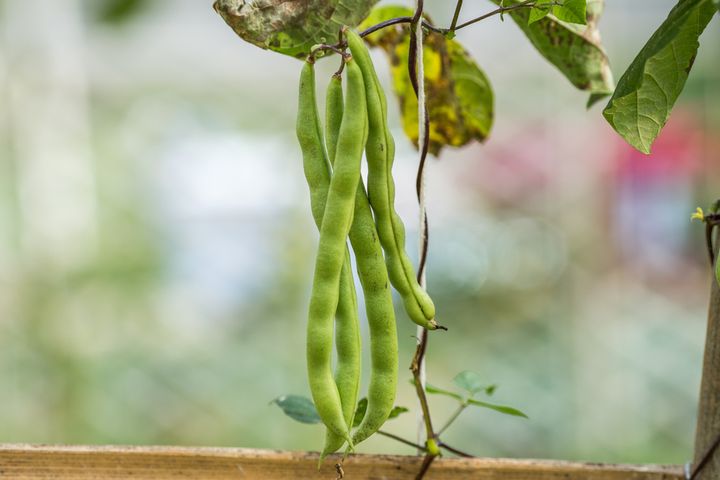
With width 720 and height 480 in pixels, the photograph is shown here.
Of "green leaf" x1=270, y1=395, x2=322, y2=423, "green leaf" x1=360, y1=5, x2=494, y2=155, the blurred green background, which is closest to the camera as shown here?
"green leaf" x1=270, y1=395, x2=322, y2=423

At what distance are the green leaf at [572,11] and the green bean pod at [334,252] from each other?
0.15m

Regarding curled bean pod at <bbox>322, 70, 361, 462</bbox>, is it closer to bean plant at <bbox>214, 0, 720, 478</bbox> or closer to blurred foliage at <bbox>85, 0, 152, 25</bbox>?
bean plant at <bbox>214, 0, 720, 478</bbox>

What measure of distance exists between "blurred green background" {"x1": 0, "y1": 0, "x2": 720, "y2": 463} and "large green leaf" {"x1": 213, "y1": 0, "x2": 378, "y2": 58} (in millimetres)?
1650

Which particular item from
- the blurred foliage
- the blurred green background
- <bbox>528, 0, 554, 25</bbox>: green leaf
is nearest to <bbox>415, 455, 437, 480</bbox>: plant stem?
<bbox>528, 0, 554, 25</bbox>: green leaf

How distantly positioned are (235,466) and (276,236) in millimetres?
1738

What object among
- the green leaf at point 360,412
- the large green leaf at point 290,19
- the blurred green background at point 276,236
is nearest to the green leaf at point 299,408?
the green leaf at point 360,412

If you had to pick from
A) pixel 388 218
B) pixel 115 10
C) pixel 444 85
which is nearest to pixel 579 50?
pixel 444 85

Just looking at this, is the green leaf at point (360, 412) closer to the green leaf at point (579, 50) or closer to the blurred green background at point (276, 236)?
the green leaf at point (579, 50)

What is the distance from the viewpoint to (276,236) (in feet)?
7.27

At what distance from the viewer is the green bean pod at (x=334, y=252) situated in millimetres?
420

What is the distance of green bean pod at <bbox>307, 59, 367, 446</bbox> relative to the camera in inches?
16.6

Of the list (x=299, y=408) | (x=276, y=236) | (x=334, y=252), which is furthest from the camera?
(x=276, y=236)

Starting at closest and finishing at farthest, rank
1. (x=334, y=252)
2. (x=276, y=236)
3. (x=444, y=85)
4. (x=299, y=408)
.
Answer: (x=334, y=252)
(x=299, y=408)
(x=444, y=85)
(x=276, y=236)

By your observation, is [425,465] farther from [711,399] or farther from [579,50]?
[579,50]
